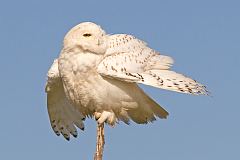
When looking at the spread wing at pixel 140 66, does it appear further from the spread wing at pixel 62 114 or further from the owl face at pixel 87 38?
the spread wing at pixel 62 114

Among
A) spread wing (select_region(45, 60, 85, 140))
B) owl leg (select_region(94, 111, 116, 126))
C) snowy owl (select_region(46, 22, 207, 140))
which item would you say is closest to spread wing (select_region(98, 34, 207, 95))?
snowy owl (select_region(46, 22, 207, 140))

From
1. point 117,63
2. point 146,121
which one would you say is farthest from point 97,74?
point 146,121

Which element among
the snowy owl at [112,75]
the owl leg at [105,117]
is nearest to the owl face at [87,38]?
the snowy owl at [112,75]

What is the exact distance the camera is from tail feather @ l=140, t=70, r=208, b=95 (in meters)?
15.3

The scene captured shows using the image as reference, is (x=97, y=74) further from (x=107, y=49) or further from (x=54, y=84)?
(x=54, y=84)

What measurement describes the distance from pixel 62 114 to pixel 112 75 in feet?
→ 9.37

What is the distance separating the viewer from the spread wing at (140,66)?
1540cm

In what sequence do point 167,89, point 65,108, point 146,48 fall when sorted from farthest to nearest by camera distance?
point 65,108 → point 146,48 → point 167,89

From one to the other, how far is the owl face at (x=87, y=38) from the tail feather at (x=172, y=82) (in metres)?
0.93

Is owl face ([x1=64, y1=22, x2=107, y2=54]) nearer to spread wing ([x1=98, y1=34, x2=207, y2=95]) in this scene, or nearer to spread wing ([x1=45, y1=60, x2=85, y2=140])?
spread wing ([x1=98, y1=34, x2=207, y2=95])

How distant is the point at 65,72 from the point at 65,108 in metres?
2.33

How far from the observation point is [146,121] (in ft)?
54.6

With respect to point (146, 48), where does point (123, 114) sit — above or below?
below

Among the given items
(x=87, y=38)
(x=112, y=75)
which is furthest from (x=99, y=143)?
(x=87, y=38)
